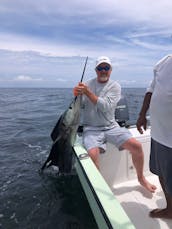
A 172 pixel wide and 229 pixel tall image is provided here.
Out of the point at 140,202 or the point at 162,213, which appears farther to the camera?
the point at 140,202

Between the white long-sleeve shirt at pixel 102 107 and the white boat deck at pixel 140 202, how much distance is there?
84 cm

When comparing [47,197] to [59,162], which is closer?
[59,162]

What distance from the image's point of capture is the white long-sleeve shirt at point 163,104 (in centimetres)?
181

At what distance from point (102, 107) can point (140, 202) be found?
1234 millimetres

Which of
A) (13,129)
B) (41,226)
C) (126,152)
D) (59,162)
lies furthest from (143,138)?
(13,129)

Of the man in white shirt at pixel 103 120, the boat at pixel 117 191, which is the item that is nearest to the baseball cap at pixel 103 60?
the man in white shirt at pixel 103 120

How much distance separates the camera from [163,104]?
185cm

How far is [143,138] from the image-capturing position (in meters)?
3.27

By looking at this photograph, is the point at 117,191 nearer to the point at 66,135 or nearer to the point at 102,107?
the point at 66,135

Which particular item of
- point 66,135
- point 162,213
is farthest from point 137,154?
point 66,135

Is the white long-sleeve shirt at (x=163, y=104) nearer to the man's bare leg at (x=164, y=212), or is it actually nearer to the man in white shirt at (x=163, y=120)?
the man in white shirt at (x=163, y=120)

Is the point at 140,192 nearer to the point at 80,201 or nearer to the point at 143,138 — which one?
the point at 143,138

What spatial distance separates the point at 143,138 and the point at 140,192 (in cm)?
71

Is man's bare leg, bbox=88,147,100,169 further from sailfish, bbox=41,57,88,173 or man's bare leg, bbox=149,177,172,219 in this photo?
man's bare leg, bbox=149,177,172,219
